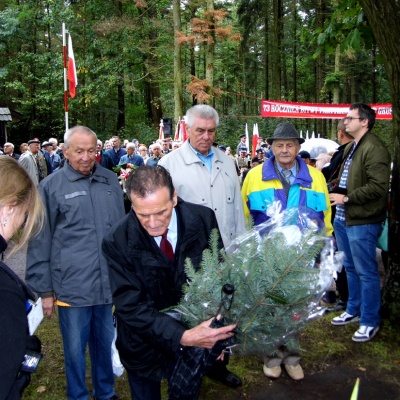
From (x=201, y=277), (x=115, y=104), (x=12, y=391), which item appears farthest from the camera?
(x=115, y=104)

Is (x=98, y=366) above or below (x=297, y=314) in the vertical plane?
below

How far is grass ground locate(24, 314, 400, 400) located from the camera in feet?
10.5

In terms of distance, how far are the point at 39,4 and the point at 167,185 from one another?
27511 mm

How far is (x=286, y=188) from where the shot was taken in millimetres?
3531

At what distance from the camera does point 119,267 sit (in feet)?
6.68

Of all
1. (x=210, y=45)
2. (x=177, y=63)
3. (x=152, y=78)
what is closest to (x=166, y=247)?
(x=177, y=63)

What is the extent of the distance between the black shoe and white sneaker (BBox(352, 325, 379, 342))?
1273 mm

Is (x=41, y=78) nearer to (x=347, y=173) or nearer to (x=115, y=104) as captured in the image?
(x=115, y=104)

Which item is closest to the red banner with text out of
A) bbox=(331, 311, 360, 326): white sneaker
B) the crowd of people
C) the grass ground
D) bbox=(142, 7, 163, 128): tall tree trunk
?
bbox=(142, 7, 163, 128): tall tree trunk

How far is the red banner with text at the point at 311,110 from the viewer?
15.8 m

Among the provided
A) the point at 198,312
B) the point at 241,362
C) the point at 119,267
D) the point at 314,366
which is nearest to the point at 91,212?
the point at 119,267

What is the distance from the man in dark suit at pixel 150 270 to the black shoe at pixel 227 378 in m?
1.22

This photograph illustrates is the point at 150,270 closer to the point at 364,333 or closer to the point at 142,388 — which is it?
the point at 142,388

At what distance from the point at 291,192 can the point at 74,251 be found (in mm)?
1763
